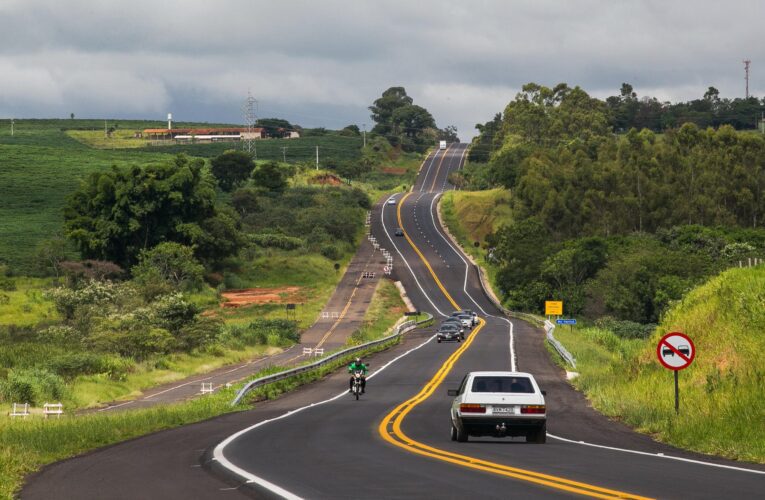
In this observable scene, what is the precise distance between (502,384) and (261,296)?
88239 millimetres

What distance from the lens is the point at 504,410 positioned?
2234cm

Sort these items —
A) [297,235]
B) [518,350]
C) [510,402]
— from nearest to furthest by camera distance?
[510,402] < [518,350] < [297,235]

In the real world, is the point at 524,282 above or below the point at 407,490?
below

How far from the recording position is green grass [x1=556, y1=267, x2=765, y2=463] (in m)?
21.6

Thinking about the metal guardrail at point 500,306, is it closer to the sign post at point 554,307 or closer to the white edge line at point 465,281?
the sign post at point 554,307

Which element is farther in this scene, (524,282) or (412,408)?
(524,282)

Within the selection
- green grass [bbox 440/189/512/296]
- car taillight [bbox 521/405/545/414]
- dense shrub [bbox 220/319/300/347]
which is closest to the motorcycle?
car taillight [bbox 521/405/545/414]

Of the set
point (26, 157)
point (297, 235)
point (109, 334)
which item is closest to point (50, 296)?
point (109, 334)

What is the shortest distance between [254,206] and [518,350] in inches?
3940

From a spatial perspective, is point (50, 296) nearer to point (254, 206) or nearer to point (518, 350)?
point (518, 350)

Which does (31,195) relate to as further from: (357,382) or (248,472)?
(248,472)

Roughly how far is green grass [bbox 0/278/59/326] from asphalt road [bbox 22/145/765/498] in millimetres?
55751

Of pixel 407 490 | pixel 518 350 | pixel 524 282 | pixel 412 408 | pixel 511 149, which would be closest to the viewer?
pixel 407 490

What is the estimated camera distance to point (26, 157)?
632 ft
